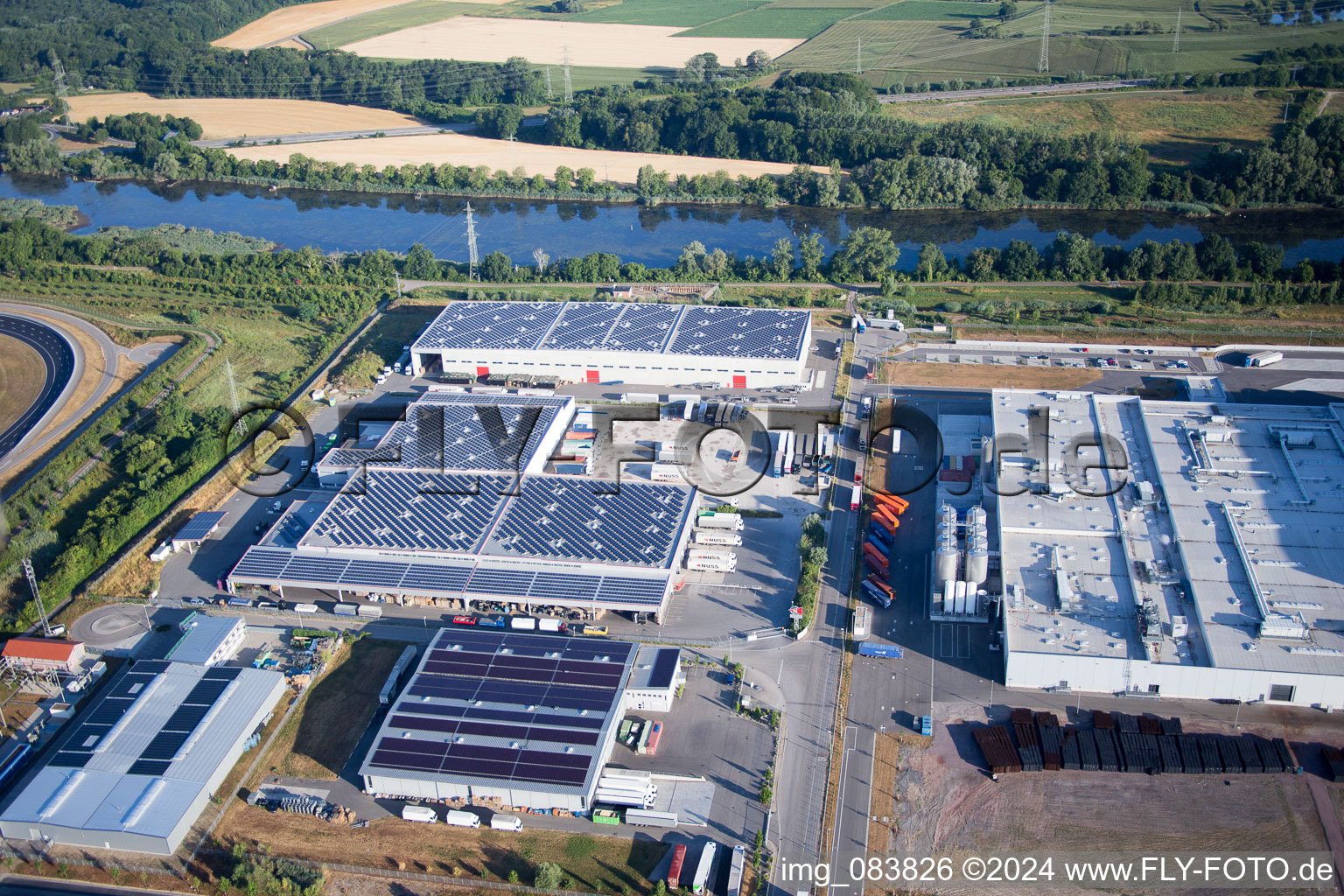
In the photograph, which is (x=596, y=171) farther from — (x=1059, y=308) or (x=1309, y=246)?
(x=1309, y=246)

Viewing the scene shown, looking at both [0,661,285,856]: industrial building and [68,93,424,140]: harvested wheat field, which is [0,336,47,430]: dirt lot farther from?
[68,93,424,140]: harvested wheat field

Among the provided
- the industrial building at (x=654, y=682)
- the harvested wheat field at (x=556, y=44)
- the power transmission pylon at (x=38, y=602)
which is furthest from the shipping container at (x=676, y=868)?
the harvested wheat field at (x=556, y=44)

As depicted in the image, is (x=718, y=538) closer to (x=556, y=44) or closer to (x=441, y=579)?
(x=441, y=579)

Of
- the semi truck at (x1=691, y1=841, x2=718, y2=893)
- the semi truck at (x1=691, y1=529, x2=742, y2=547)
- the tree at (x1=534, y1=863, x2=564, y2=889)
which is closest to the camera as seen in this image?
the semi truck at (x1=691, y1=841, x2=718, y2=893)

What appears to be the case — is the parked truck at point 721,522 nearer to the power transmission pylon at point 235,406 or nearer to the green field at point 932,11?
the power transmission pylon at point 235,406

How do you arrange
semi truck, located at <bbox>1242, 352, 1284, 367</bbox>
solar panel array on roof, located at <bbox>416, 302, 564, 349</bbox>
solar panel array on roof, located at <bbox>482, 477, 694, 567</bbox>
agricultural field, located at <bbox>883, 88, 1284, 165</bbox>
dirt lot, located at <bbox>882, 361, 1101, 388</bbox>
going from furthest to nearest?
agricultural field, located at <bbox>883, 88, 1284, 165</bbox>
solar panel array on roof, located at <bbox>416, 302, 564, 349</bbox>
semi truck, located at <bbox>1242, 352, 1284, 367</bbox>
dirt lot, located at <bbox>882, 361, 1101, 388</bbox>
solar panel array on roof, located at <bbox>482, 477, 694, 567</bbox>

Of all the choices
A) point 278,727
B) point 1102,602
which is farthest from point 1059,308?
point 278,727

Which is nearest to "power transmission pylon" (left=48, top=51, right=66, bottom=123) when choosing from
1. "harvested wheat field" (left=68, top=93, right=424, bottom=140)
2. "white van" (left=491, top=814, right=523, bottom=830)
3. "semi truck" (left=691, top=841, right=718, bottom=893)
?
"harvested wheat field" (left=68, top=93, right=424, bottom=140)
